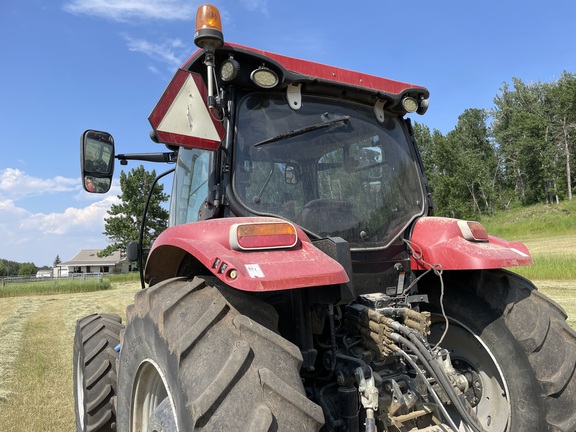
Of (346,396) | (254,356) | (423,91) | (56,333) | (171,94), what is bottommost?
(56,333)

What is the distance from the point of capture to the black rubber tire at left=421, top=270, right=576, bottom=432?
2021mm

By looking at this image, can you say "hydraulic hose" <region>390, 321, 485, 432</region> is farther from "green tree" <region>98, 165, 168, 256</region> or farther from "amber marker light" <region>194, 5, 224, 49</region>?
"green tree" <region>98, 165, 168, 256</region>

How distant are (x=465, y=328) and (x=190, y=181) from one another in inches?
71.4

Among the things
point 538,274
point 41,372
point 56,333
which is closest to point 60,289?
point 56,333

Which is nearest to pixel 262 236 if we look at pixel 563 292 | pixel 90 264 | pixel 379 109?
pixel 379 109

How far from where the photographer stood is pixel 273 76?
2.19 metres

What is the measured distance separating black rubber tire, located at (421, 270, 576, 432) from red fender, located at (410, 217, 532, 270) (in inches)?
6.6

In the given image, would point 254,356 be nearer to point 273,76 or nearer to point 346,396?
point 346,396

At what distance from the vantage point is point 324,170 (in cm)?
233

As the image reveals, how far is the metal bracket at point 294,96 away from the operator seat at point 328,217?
0.53 meters

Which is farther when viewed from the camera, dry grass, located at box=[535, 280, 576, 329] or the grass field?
dry grass, located at box=[535, 280, 576, 329]

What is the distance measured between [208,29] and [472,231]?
1.67 meters

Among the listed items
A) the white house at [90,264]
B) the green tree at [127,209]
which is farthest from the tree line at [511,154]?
the white house at [90,264]

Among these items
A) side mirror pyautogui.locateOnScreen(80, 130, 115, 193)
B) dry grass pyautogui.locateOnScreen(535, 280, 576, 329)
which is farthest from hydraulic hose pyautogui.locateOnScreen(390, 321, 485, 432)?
dry grass pyautogui.locateOnScreen(535, 280, 576, 329)
